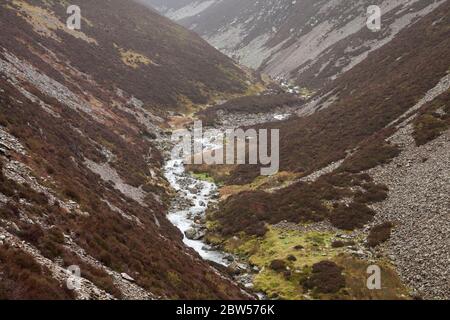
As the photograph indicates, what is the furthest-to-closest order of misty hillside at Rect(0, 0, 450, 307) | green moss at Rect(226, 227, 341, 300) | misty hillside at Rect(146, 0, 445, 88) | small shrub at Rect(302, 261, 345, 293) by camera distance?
misty hillside at Rect(146, 0, 445, 88) < green moss at Rect(226, 227, 341, 300) < small shrub at Rect(302, 261, 345, 293) < misty hillside at Rect(0, 0, 450, 307)

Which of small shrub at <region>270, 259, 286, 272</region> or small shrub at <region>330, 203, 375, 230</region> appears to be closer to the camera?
small shrub at <region>270, 259, 286, 272</region>

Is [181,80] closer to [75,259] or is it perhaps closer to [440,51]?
[440,51]

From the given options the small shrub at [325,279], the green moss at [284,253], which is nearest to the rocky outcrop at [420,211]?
the small shrub at [325,279]

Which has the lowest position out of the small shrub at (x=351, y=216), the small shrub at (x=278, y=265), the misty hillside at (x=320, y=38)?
the small shrub at (x=278, y=265)

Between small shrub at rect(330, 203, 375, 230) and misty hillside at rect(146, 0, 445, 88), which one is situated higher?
misty hillside at rect(146, 0, 445, 88)

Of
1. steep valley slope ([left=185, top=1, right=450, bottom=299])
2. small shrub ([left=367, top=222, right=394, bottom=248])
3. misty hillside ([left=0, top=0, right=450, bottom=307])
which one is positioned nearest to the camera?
misty hillside ([left=0, top=0, right=450, bottom=307])

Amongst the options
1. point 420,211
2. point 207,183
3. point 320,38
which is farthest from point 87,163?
point 320,38

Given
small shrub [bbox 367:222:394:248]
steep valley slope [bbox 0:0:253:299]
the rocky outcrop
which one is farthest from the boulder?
the rocky outcrop

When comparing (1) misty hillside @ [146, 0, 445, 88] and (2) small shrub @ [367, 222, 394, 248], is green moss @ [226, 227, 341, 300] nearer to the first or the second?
(2) small shrub @ [367, 222, 394, 248]

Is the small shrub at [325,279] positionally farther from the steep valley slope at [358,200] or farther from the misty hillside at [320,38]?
the misty hillside at [320,38]

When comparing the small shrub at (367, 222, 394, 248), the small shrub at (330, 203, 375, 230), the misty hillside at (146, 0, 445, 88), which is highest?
the misty hillside at (146, 0, 445, 88)
